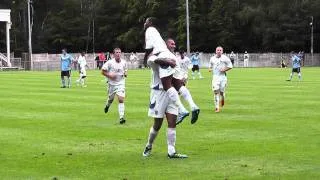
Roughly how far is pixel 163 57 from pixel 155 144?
309 cm

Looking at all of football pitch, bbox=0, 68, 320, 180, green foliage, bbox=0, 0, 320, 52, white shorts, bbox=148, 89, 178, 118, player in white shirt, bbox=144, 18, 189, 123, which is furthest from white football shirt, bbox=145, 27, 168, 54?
green foliage, bbox=0, 0, 320, 52

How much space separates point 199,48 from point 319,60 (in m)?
18.8

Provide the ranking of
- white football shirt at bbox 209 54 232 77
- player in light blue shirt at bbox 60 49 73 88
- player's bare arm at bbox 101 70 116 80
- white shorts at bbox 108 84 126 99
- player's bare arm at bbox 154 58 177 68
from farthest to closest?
player in light blue shirt at bbox 60 49 73 88 → white football shirt at bbox 209 54 232 77 → white shorts at bbox 108 84 126 99 → player's bare arm at bbox 101 70 116 80 → player's bare arm at bbox 154 58 177 68

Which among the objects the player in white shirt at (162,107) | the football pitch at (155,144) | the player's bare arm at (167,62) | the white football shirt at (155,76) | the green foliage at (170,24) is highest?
the green foliage at (170,24)

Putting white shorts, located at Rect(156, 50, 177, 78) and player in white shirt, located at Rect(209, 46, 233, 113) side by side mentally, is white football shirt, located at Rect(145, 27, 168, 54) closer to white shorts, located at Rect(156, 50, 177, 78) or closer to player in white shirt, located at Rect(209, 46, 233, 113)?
white shorts, located at Rect(156, 50, 177, 78)

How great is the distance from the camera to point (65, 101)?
1059 inches

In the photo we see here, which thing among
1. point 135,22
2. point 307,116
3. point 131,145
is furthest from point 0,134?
point 135,22

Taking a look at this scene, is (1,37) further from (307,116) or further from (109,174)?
(109,174)

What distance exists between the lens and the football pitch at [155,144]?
11.6m

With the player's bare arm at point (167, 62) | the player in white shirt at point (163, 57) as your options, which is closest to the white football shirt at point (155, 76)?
the player in white shirt at point (163, 57)

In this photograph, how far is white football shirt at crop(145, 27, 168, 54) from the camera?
1252 cm

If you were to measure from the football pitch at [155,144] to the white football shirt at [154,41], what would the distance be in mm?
2079

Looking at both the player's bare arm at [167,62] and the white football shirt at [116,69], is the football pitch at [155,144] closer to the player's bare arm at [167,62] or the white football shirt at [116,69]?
the white football shirt at [116,69]

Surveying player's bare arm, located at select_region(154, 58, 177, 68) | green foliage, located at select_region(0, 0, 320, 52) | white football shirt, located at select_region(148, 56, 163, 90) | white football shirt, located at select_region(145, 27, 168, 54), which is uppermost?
green foliage, located at select_region(0, 0, 320, 52)
